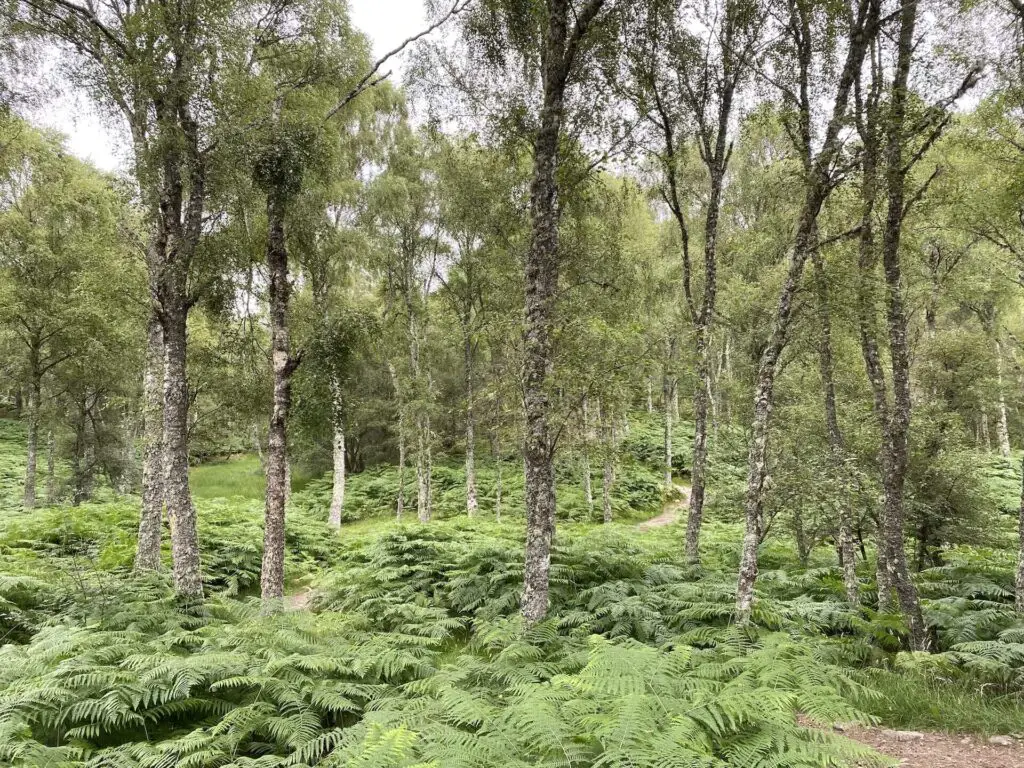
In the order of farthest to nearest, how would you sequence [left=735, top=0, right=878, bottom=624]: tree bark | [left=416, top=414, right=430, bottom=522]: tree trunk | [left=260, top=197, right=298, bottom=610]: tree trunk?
1. [left=416, top=414, right=430, bottom=522]: tree trunk
2. [left=260, top=197, right=298, bottom=610]: tree trunk
3. [left=735, top=0, right=878, bottom=624]: tree bark

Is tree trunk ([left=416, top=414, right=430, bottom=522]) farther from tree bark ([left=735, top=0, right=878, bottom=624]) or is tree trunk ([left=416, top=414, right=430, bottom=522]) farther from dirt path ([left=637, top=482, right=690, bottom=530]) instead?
Answer: tree bark ([left=735, top=0, right=878, bottom=624])

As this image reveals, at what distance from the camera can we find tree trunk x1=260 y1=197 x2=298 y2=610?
9414 mm

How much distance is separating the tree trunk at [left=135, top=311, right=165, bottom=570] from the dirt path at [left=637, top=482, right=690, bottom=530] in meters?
15.9

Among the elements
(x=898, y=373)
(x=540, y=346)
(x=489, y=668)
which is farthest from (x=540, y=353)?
(x=898, y=373)

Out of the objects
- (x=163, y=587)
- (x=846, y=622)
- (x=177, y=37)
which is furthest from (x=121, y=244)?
(x=846, y=622)

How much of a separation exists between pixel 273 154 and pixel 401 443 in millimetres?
13773

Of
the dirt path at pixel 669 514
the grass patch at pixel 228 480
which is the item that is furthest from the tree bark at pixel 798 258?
the grass patch at pixel 228 480

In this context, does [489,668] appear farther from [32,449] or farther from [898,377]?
[32,449]

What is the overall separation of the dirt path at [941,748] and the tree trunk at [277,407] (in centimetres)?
877

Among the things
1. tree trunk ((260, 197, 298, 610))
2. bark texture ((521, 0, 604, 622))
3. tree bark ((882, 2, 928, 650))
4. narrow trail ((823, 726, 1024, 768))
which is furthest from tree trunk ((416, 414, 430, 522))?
narrow trail ((823, 726, 1024, 768))

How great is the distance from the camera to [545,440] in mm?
7660

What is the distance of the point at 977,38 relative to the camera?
8.12 m

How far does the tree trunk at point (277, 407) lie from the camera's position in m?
9.41

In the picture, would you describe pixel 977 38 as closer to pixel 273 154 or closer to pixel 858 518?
pixel 858 518
